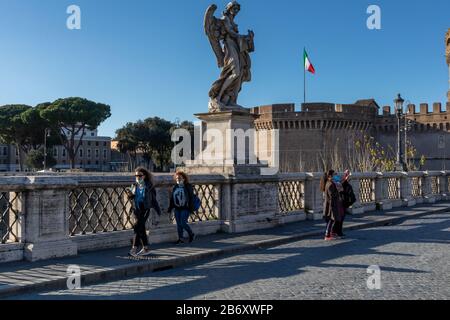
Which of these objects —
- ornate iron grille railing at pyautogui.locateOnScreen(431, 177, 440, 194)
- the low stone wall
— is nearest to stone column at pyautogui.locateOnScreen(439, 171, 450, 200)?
ornate iron grille railing at pyautogui.locateOnScreen(431, 177, 440, 194)

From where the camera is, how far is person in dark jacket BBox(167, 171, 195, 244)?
886 cm

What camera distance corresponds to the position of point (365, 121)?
191 ft

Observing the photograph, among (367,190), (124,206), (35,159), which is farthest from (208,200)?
(35,159)

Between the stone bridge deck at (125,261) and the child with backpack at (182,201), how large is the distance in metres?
0.40

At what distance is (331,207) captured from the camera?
10227mm

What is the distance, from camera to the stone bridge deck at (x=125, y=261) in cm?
602

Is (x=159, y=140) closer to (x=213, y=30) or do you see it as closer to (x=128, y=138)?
(x=128, y=138)

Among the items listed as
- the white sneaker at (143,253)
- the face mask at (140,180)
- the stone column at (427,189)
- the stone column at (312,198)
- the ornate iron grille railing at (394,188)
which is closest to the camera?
the white sneaker at (143,253)

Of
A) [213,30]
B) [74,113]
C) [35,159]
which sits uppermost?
[74,113]

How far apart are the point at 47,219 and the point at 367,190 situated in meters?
11.7

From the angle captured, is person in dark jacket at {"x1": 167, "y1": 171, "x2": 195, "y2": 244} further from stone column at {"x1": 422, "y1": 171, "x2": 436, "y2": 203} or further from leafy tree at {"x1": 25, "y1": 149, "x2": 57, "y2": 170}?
leafy tree at {"x1": 25, "y1": 149, "x2": 57, "y2": 170}

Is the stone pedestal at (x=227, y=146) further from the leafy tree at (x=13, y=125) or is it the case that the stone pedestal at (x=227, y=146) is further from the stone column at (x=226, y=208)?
the leafy tree at (x=13, y=125)

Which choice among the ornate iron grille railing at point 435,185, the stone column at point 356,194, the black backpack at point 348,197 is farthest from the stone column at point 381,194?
the black backpack at point 348,197

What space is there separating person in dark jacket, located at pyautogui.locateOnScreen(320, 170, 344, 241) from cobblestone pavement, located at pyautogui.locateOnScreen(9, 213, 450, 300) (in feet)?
1.84
